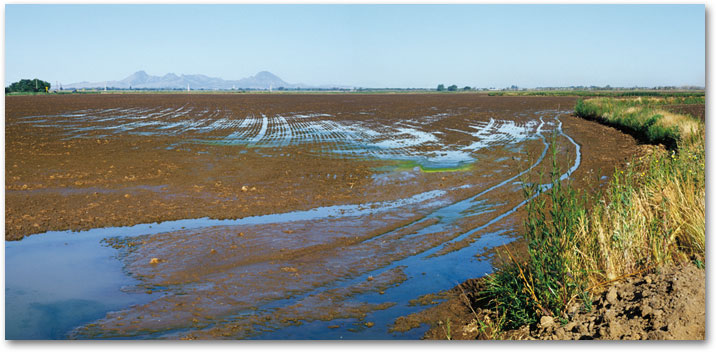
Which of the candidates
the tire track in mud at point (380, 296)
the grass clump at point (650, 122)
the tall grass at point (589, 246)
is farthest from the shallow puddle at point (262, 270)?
the grass clump at point (650, 122)

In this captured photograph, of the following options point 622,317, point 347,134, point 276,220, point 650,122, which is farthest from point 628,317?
point 347,134

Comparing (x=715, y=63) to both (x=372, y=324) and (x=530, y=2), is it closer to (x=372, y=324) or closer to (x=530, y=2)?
(x=530, y=2)

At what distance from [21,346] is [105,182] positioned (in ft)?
28.7

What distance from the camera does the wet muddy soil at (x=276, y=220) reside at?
7.15 metres

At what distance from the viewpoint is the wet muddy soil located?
282 inches

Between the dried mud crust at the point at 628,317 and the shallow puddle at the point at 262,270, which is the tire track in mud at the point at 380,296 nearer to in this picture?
the shallow puddle at the point at 262,270

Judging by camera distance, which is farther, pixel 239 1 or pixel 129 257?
pixel 129 257

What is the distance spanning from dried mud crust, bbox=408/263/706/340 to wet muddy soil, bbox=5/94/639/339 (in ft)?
1.61

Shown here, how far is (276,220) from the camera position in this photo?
11.3 metres

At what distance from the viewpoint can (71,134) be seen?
25.6m

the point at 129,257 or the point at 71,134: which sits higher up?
the point at 71,134

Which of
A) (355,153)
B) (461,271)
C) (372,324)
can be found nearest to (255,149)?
(355,153)

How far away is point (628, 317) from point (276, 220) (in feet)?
22.2

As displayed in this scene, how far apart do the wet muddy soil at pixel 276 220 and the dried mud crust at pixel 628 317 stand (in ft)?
1.61
